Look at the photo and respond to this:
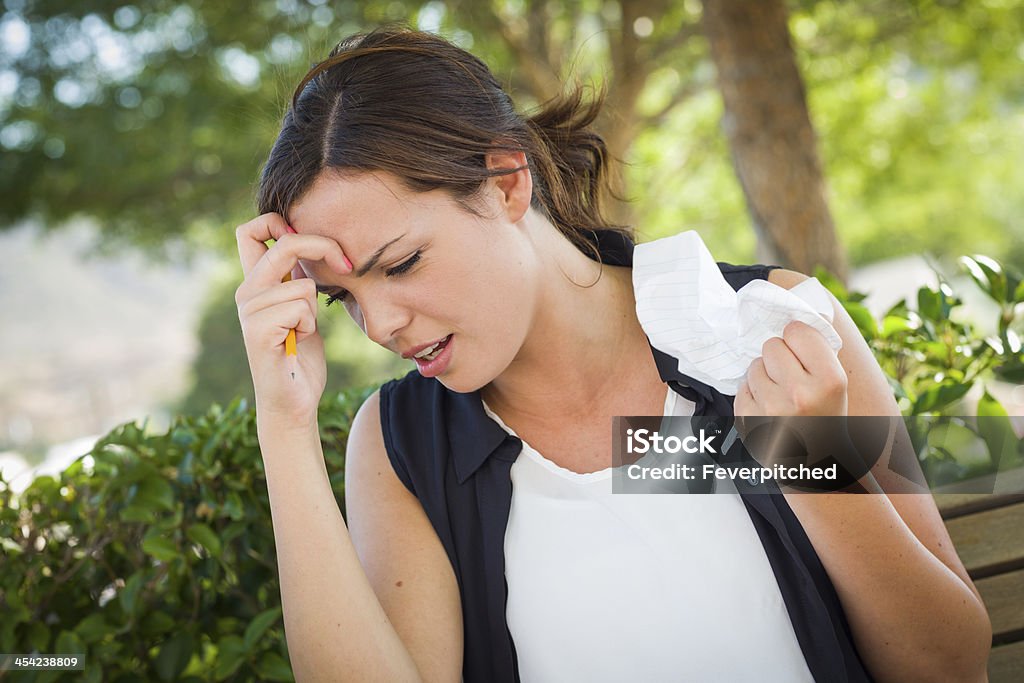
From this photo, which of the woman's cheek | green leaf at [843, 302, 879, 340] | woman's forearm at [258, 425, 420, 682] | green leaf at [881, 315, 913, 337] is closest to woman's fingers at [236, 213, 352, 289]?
the woman's cheek

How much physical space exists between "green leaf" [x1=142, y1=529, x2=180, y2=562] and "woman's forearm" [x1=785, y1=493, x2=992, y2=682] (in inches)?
54.9

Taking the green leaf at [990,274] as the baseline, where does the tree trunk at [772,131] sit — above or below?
above

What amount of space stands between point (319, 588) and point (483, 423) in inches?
19.3

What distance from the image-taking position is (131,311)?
5344cm

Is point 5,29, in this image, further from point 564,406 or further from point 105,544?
point 564,406

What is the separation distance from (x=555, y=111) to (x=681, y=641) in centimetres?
119

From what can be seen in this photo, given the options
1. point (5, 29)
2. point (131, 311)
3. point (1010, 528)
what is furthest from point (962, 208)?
point (131, 311)

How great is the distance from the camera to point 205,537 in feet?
7.43

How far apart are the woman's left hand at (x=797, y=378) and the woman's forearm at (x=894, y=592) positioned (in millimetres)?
250

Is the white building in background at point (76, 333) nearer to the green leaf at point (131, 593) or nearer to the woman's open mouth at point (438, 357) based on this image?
the green leaf at point (131, 593)

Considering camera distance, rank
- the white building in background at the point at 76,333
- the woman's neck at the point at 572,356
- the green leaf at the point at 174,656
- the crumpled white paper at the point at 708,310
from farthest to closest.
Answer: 1. the white building in background at the point at 76,333
2. the green leaf at the point at 174,656
3. the woman's neck at the point at 572,356
4. the crumpled white paper at the point at 708,310

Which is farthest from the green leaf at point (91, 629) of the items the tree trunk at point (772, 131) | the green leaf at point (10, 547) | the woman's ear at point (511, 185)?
the tree trunk at point (772, 131)

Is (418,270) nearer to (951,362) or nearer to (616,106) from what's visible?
(951,362)

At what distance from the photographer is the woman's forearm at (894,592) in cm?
160
